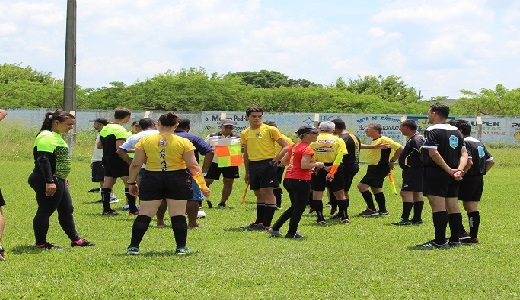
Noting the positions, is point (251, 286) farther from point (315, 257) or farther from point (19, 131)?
point (19, 131)

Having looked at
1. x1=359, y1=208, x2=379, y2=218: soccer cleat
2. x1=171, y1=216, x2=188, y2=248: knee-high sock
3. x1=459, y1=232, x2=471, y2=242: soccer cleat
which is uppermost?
x1=171, y1=216, x2=188, y2=248: knee-high sock

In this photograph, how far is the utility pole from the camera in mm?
29244

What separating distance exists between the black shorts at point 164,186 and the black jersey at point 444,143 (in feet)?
10.4

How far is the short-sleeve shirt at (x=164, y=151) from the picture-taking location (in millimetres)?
9102

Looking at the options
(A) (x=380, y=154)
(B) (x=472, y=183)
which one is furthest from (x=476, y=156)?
(A) (x=380, y=154)

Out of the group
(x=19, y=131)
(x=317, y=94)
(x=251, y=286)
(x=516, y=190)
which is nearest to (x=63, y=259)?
(x=251, y=286)

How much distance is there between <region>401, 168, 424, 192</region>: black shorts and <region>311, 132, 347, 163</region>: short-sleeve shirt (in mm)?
1173

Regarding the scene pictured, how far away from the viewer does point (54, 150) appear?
9.48 meters

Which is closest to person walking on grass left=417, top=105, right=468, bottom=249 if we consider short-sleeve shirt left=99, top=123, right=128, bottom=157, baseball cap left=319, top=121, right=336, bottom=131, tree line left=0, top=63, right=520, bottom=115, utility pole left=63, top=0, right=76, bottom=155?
baseball cap left=319, top=121, right=336, bottom=131

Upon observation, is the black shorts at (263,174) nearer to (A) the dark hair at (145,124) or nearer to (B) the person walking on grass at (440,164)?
(A) the dark hair at (145,124)

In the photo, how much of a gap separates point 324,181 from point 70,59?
1891cm

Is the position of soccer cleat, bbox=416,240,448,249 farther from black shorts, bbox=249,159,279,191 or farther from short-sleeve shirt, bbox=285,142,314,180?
black shorts, bbox=249,159,279,191

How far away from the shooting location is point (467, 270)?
8.35 m

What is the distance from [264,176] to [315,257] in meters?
3.00
